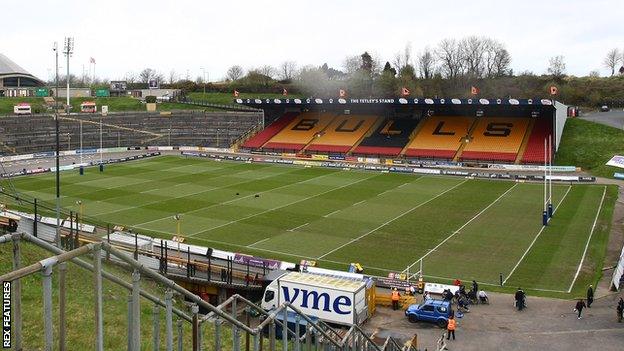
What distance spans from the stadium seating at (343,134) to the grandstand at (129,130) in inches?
569

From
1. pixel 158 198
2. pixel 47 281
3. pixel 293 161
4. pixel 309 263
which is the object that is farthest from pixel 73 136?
pixel 47 281

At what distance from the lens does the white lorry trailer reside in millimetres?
21859

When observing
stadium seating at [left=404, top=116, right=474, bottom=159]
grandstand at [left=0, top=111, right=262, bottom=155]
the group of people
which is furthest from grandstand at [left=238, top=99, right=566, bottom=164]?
the group of people

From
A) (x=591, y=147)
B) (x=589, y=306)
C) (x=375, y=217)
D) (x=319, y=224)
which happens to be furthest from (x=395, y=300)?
(x=591, y=147)

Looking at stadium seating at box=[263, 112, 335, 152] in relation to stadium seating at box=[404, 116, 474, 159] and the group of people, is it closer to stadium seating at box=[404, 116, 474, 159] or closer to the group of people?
stadium seating at box=[404, 116, 474, 159]

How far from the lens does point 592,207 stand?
44.6m

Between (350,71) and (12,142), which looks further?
(350,71)

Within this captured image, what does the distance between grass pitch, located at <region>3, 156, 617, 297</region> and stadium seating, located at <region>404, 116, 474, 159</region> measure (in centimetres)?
1285

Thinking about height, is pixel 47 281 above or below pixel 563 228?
above

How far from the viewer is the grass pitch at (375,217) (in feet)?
101

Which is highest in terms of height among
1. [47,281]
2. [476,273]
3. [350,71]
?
[350,71]

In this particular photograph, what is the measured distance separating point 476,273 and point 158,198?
91.9ft

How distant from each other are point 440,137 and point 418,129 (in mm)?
4206

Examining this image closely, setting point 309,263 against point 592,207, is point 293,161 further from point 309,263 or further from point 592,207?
point 309,263
